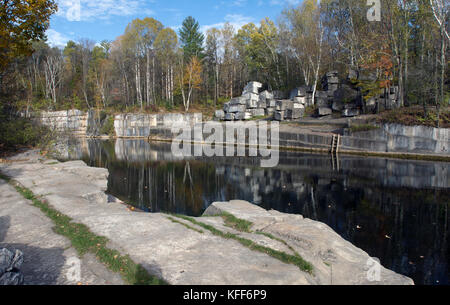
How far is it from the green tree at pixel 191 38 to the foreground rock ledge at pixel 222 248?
2133 inches

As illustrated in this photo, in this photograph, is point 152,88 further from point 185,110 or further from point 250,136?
point 250,136

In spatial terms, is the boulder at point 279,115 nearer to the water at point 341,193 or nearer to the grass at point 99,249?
the water at point 341,193

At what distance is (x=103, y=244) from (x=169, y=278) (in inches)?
78.1

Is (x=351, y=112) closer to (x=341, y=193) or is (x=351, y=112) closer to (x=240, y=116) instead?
(x=240, y=116)

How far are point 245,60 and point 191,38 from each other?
1294cm

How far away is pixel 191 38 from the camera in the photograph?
6138 cm

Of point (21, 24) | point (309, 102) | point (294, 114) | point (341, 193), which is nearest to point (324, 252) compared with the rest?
point (341, 193)

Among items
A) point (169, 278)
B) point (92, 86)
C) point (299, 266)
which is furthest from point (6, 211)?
point (92, 86)

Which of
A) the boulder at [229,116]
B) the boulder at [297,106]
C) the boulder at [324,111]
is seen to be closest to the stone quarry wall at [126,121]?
the boulder at [229,116]

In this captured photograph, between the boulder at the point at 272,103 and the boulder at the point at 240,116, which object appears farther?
the boulder at the point at 240,116

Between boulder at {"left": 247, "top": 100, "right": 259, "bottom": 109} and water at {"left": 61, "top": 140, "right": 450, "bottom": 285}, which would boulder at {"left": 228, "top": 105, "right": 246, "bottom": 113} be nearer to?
boulder at {"left": 247, "top": 100, "right": 259, "bottom": 109}

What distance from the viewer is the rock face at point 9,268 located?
401 centimetres

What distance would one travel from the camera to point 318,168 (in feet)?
76.1

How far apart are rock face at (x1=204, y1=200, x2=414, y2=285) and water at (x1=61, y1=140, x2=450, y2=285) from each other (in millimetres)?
2137
